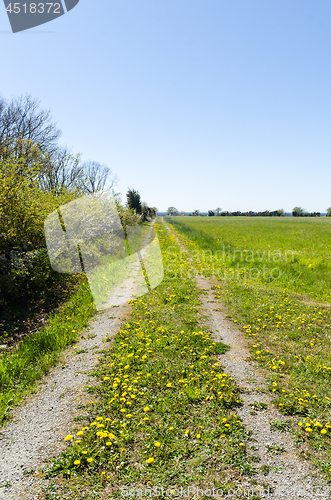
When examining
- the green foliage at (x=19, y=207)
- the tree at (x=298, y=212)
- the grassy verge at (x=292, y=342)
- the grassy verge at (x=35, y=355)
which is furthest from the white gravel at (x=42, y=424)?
the tree at (x=298, y=212)

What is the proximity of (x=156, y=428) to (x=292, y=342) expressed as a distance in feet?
13.6

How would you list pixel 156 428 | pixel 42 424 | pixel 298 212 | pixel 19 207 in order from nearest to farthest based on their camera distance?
1. pixel 156 428
2. pixel 42 424
3. pixel 19 207
4. pixel 298 212

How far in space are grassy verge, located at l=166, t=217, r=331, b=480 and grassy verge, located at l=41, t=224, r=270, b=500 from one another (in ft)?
2.74

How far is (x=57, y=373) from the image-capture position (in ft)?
17.6

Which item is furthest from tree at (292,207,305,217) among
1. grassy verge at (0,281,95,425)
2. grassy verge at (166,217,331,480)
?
grassy verge at (0,281,95,425)

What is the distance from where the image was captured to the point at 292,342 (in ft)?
20.6

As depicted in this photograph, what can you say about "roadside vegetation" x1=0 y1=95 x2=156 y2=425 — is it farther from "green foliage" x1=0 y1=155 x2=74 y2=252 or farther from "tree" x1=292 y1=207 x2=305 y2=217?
"tree" x1=292 y1=207 x2=305 y2=217

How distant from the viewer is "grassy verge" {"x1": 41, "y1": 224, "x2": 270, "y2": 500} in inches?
120

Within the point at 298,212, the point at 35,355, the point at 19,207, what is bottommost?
the point at 35,355

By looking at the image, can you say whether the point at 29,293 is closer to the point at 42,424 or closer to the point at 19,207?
the point at 19,207

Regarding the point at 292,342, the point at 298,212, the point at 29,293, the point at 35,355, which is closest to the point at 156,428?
the point at 35,355

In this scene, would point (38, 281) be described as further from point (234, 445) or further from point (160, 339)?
point (234, 445)

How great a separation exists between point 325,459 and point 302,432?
431 millimetres

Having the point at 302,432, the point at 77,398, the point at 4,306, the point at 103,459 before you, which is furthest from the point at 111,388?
the point at 4,306
